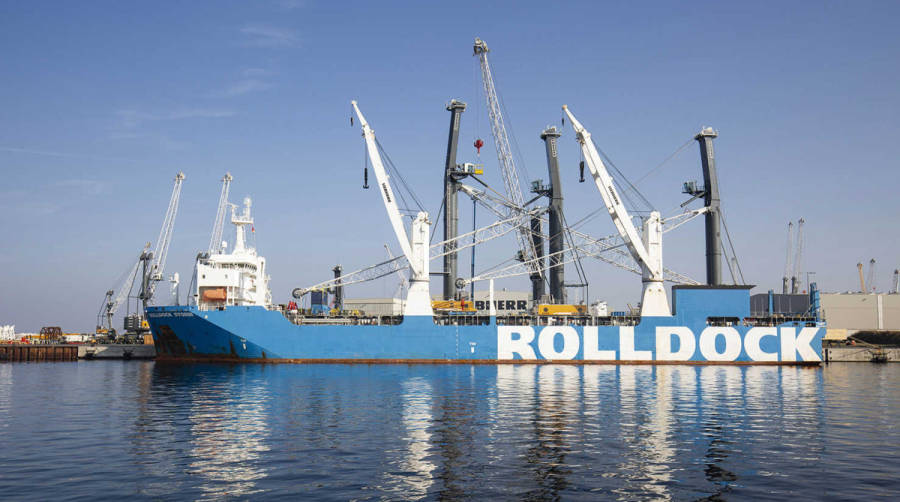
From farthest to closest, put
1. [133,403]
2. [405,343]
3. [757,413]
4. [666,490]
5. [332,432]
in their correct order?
[405,343]
[133,403]
[757,413]
[332,432]
[666,490]

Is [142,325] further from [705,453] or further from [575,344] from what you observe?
[705,453]

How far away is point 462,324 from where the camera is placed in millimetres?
66188

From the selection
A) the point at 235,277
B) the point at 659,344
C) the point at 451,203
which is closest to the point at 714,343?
the point at 659,344

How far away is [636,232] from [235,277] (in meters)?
41.4

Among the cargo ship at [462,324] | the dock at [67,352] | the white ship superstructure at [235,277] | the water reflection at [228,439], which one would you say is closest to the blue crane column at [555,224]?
the cargo ship at [462,324]

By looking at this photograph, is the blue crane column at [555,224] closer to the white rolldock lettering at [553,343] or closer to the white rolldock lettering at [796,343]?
the white rolldock lettering at [553,343]

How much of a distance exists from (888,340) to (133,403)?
11620 cm

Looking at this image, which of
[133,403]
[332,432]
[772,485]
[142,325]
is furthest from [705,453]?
[142,325]

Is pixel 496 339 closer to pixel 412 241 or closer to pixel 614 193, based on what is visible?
pixel 412 241

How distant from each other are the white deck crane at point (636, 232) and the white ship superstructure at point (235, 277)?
118ft

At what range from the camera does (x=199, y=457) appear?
2097 cm

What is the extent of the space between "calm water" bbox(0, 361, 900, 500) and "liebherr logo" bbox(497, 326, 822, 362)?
2111cm

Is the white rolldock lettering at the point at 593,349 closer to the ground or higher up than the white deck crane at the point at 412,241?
closer to the ground

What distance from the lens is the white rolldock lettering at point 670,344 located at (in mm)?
66812
